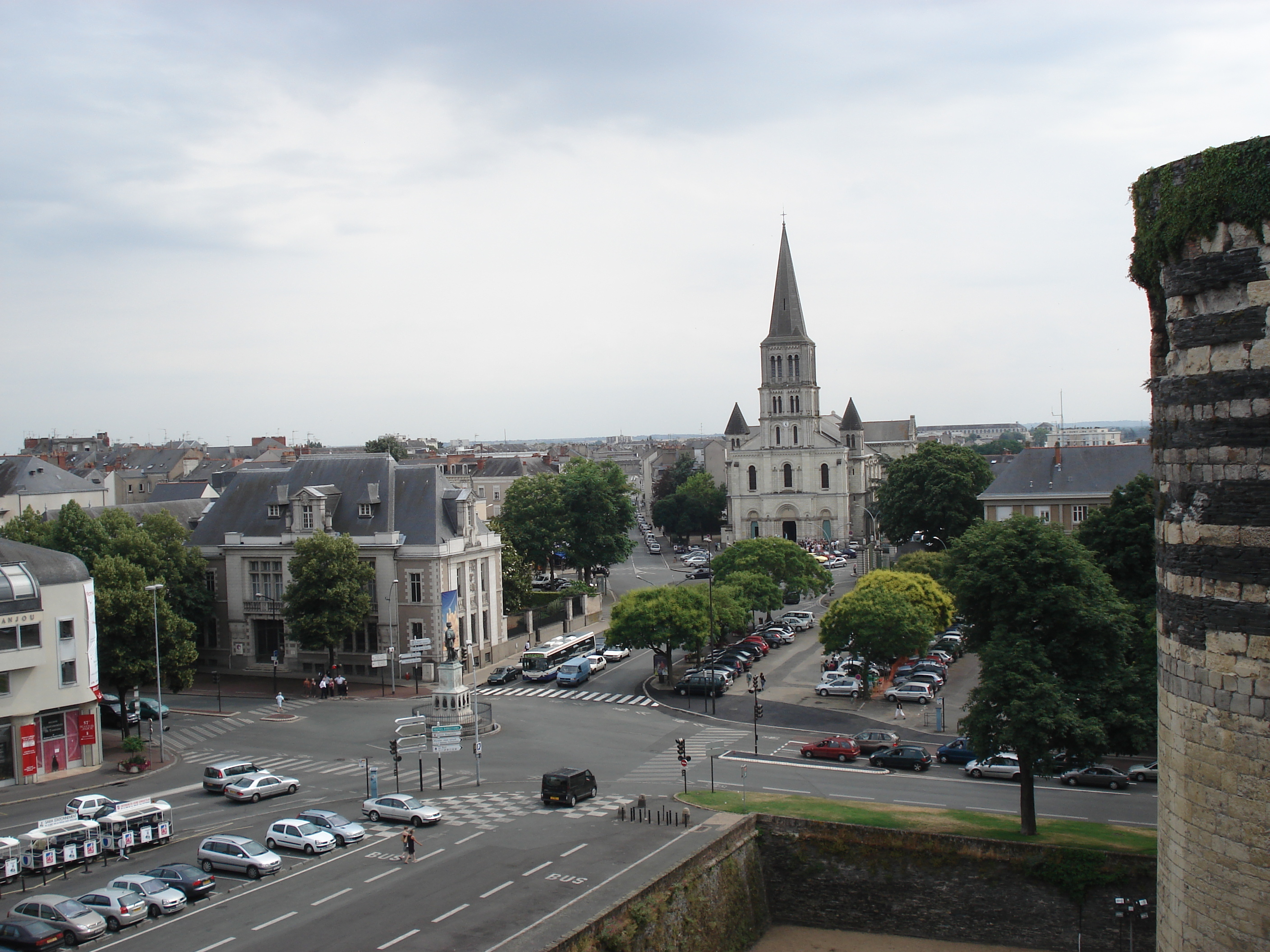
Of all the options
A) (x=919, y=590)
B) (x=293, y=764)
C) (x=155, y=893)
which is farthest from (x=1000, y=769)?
(x=155, y=893)

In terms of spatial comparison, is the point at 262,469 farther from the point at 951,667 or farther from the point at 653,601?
the point at 951,667

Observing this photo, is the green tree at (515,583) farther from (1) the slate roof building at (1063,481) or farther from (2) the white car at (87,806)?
(2) the white car at (87,806)

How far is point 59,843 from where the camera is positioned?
91.4 ft

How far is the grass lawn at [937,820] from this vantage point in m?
27.6

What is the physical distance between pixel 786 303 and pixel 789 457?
57.0 ft

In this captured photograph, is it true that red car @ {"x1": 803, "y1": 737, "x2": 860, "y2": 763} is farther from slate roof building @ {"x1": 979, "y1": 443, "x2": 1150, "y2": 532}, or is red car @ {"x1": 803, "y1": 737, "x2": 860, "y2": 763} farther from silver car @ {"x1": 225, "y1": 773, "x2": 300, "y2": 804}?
slate roof building @ {"x1": 979, "y1": 443, "x2": 1150, "y2": 532}

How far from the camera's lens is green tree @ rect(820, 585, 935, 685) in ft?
150

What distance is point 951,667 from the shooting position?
55.0 meters

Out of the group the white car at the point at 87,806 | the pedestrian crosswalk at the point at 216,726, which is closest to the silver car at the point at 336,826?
the white car at the point at 87,806

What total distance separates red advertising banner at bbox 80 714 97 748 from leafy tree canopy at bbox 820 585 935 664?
30.3 meters

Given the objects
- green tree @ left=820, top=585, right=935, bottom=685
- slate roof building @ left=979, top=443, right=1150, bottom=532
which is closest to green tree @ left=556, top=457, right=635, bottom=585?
slate roof building @ left=979, top=443, right=1150, bottom=532

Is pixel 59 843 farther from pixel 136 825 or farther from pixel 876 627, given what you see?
pixel 876 627

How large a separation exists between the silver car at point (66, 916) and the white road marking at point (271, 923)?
11.8 feet

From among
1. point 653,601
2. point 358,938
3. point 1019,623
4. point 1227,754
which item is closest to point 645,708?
point 653,601
